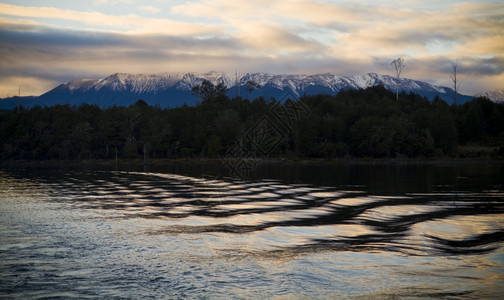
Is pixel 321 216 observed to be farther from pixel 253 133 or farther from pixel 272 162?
pixel 253 133

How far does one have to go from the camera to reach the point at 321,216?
27000 mm

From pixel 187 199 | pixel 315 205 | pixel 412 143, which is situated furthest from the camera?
pixel 412 143

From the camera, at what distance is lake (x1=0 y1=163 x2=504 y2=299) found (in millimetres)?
13766

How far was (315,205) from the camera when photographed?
3203 cm

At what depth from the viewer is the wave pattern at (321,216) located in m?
19.8

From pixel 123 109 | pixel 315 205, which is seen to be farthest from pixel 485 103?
pixel 315 205

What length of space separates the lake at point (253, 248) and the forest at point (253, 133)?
294 feet

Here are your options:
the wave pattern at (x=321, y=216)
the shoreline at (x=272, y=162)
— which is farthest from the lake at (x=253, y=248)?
the shoreline at (x=272, y=162)

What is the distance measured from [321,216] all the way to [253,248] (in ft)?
29.7

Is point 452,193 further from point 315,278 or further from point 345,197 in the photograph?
point 315,278

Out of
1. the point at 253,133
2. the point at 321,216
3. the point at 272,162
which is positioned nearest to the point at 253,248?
the point at 321,216

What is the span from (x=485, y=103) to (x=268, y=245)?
16003 centimetres

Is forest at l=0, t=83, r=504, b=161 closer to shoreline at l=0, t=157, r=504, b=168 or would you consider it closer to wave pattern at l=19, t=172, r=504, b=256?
shoreline at l=0, t=157, r=504, b=168

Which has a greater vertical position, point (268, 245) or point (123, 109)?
point (123, 109)
